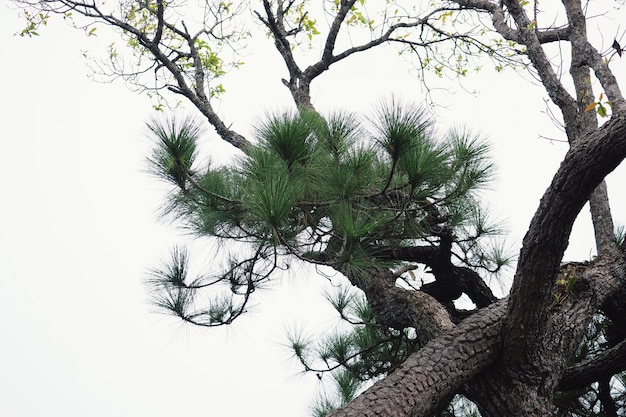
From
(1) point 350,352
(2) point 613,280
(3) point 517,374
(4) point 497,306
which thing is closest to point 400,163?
(4) point 497,306

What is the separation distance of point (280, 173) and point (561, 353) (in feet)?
3.23

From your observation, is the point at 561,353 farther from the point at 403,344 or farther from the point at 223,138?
the point at 223,138

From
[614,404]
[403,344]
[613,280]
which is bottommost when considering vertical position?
[614,404]

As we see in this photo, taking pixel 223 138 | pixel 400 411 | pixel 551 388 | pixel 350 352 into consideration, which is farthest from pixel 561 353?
pixel 223 138

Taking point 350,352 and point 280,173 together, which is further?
point 350,352

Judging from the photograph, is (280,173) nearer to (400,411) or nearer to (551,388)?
(400,411)

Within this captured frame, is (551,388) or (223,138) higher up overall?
(223,138)

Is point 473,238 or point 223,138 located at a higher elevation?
point 223,138

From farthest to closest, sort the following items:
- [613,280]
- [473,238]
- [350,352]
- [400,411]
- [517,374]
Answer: [350,352] → [473,238] → [613,280] → [517,374] → [400,411]

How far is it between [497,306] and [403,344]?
2.73 ft

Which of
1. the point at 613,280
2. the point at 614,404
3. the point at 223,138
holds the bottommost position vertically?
the point at 614,404

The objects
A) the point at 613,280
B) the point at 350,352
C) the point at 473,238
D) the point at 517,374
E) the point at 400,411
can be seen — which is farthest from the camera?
the point at 350,352

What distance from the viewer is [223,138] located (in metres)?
3.02

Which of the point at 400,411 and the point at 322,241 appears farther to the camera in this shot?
the point at 322,241
